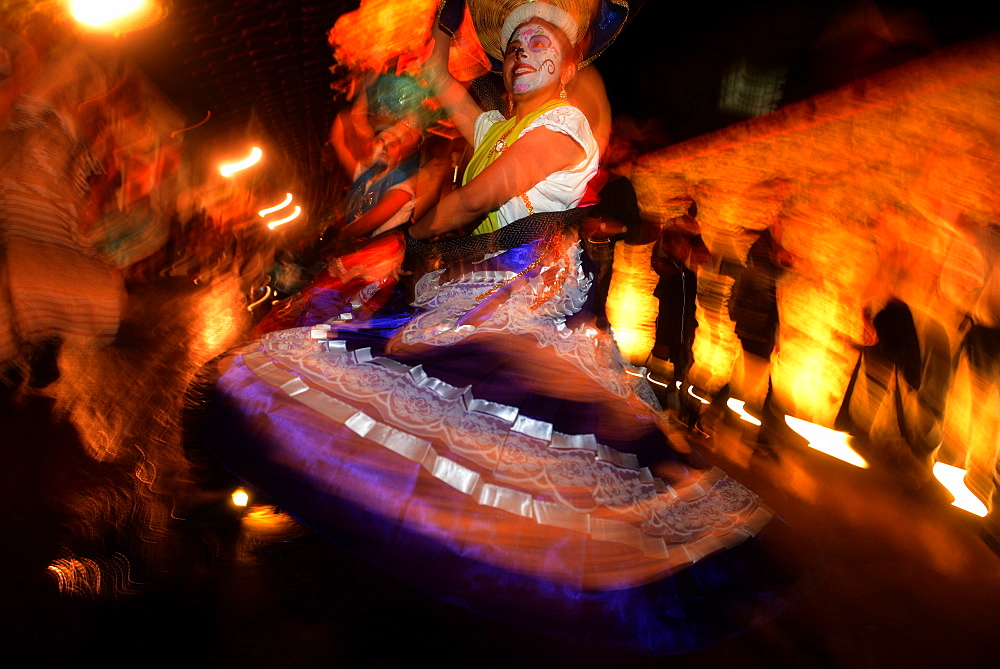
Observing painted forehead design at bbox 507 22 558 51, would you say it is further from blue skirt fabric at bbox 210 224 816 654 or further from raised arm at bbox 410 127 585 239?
blue skirt fabric at bbox 210 224 816 654

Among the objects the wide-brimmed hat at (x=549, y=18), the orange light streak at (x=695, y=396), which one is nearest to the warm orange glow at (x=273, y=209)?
the orange light streak at (x=695, y=396)

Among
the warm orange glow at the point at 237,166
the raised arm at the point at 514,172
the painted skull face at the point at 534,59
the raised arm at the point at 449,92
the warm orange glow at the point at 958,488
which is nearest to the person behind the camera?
the raised arm at the point at 514,172

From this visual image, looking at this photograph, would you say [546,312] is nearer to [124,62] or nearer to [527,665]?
[527,665]

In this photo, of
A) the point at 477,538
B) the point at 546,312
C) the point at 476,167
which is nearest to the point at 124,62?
the point at 476,167

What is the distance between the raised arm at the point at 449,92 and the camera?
6.26 feet

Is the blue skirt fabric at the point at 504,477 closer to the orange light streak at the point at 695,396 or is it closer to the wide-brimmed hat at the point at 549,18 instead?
the wide-brimmed hat at the point at 549,18

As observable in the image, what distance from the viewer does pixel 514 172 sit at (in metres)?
1.28

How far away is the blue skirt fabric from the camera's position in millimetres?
1033

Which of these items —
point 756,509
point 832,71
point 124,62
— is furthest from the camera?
point 124,62

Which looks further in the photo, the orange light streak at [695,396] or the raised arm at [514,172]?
the orange light streak at [695,396]

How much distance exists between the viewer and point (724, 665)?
1198mm

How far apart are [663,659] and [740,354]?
4.12 metres

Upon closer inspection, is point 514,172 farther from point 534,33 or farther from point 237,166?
point 237,166

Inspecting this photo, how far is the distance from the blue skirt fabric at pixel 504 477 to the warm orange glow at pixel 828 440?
2.90m
